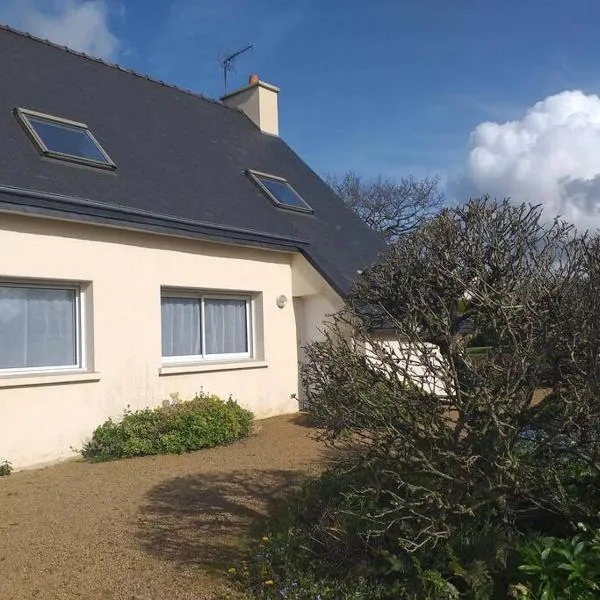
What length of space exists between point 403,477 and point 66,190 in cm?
657

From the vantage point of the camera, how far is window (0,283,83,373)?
8.34 meters

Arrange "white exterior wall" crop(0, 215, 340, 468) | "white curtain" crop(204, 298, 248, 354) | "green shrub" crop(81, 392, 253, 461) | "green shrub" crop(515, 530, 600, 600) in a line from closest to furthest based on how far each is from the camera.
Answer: "green shrub" crop(515, 530, 600, 600) < "white exterior wall" crop(0, 215, 340, 468) < "green shrub" crop(81, 392, 253, 461) < "white curtain" crop(204, 298, 248, 354)

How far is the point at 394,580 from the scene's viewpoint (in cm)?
391

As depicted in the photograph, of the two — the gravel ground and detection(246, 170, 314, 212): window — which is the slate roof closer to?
detection(246, 170, 314, 212): window

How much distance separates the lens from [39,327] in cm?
863

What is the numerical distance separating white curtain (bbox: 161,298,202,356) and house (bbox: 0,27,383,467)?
2 cm

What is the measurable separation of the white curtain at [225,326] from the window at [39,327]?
8.25 feet

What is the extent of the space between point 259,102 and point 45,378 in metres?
10.3

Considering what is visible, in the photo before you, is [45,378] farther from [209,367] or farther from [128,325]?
[209,367]

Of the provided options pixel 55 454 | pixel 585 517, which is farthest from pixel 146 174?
pixel 585 517

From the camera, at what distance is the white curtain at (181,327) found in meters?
10.4

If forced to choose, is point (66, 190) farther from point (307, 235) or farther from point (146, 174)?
point (307, 235)

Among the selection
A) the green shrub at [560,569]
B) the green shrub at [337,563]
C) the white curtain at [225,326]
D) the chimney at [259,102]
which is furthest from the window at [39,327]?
the chimney at [259,102]

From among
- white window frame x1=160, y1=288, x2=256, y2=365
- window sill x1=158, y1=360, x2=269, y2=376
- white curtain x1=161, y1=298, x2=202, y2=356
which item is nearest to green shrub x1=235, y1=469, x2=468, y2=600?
window sill x1=158, y1=360, x2=269, y2=376
